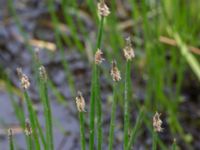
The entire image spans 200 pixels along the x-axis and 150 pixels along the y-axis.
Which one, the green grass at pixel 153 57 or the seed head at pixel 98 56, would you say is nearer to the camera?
the seed head at pixel 98 56

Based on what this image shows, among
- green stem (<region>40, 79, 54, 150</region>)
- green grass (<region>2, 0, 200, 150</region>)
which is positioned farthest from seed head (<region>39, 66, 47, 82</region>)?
green grass (<region>2, 0, 200, 150</region>)

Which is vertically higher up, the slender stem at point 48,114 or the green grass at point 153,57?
the green grass at point 153,57

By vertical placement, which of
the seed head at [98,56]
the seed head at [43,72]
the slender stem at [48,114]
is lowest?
the slender stem at [48,114]

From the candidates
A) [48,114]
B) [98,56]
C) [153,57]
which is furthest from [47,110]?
[153,57]

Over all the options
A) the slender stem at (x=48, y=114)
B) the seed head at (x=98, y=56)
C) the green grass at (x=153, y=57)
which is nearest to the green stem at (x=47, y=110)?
the slender stem at (x=48, y=114)

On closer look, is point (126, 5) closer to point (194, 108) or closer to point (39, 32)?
point (39, 32)

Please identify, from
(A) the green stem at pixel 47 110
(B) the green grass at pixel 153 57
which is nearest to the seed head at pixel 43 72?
(A) the green stem at pixel 47 110

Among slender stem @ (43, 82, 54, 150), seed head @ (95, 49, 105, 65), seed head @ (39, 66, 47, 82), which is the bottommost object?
slender stem @ (43, 82, 54, 150)

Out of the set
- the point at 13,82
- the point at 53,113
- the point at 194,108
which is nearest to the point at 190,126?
the point at 194,108

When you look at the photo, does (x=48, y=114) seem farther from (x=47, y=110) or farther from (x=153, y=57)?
(x=153, y=57)

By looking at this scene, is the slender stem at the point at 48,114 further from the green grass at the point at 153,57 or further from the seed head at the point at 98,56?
the green grass at the point at 153,57

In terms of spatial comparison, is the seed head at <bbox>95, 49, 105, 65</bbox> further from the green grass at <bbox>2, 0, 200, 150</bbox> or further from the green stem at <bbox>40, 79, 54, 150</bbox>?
the green grass at <bbox>2, 0, 200, 150</bbox>
